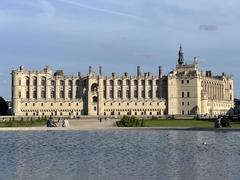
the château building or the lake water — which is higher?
the château building

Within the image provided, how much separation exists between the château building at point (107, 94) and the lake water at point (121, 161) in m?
94.7

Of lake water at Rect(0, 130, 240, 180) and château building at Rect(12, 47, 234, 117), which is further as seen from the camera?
château building at Rect(12, 47, 234, 117)

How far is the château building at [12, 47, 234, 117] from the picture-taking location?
127 m

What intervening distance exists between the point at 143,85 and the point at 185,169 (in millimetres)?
113325

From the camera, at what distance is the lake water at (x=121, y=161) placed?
63.9 ft

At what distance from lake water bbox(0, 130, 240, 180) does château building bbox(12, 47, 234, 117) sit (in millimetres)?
94706

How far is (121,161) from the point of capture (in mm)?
23469

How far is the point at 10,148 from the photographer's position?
30.3 metres

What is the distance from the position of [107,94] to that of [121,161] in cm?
10884

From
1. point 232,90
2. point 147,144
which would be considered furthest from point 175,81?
point 147,144

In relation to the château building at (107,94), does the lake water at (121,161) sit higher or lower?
lower

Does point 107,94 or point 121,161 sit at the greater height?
point 107,94

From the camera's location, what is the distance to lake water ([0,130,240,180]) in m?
19.5

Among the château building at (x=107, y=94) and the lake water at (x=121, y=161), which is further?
the château building at (x=107, y=94)
